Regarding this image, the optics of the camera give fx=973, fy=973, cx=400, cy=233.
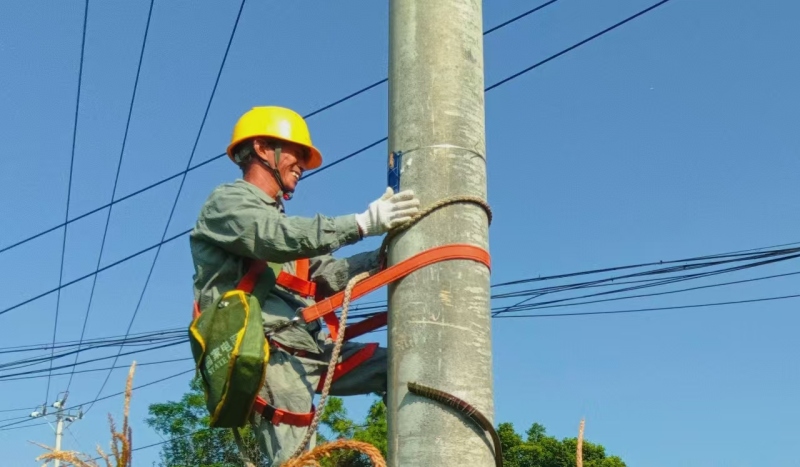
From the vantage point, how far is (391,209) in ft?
8.61

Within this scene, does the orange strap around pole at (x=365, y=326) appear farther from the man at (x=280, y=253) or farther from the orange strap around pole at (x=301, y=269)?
the orange strap around pole at (x=301, y=269)

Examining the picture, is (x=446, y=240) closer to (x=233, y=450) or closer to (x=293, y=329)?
(x=293, y=329)

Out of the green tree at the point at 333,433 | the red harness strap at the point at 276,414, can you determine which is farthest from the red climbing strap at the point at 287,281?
the green tree at the point at 333,433

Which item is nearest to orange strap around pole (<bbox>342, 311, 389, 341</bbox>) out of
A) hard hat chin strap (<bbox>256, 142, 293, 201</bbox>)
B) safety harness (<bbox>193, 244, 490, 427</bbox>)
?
safety harness (<bbox>193, 244, 490, 427</bbox>)

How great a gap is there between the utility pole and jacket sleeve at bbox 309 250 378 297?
90 cm

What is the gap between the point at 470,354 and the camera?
95.0 inches

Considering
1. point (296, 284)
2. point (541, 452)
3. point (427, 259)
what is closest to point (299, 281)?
point (296, 284)

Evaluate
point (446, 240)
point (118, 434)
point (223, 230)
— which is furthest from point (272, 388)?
point (118, 434)

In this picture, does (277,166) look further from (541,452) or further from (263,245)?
(541,452)

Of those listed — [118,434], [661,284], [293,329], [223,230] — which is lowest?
[118,434]

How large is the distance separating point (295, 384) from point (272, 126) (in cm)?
101

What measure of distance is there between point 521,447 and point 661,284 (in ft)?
69.2

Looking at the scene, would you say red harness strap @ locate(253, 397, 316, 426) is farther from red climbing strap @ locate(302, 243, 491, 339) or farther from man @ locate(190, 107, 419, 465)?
red climbing strap @ locate(302, 243, 491, 339)

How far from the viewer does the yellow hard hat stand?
366 cm
